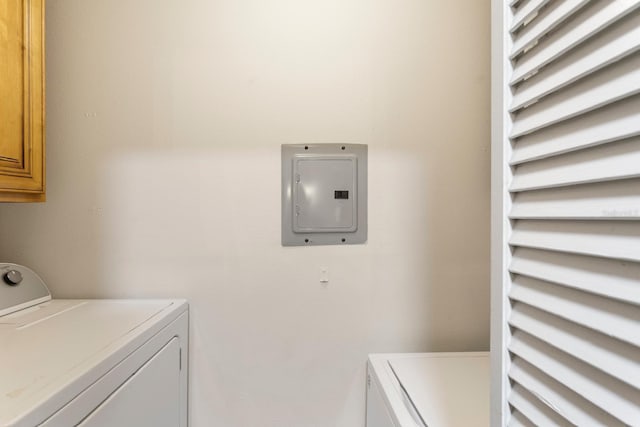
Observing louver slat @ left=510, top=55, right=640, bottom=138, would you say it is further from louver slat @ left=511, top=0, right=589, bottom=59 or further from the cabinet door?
the cabinet door

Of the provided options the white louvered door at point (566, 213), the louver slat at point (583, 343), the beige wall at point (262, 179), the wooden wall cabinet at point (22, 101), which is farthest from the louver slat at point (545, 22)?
the wooden wall cabinet at point (22, 101)

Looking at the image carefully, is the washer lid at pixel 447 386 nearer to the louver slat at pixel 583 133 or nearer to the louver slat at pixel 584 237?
the louver slat at pixel 584 237

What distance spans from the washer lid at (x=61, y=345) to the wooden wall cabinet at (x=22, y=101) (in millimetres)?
371

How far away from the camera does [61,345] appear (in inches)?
31.4

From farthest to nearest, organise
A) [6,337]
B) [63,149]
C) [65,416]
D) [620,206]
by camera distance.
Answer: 1. [63,149]
2. [6,337]
3. [65,416]
4. [620,206]

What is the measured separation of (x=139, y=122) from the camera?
1248 millimetres

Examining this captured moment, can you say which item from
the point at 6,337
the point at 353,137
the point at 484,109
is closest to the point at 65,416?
the point at 6,337

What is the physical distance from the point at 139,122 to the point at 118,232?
42cm

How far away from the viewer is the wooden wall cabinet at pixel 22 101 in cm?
92

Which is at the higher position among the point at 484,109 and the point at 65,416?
the point at 484,109

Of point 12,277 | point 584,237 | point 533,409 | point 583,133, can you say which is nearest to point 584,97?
point 583,133

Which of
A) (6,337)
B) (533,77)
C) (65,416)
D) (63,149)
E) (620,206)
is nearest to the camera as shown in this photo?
(620,206)

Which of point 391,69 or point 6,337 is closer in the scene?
point 6,337

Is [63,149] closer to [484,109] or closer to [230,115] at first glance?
[230,115]
